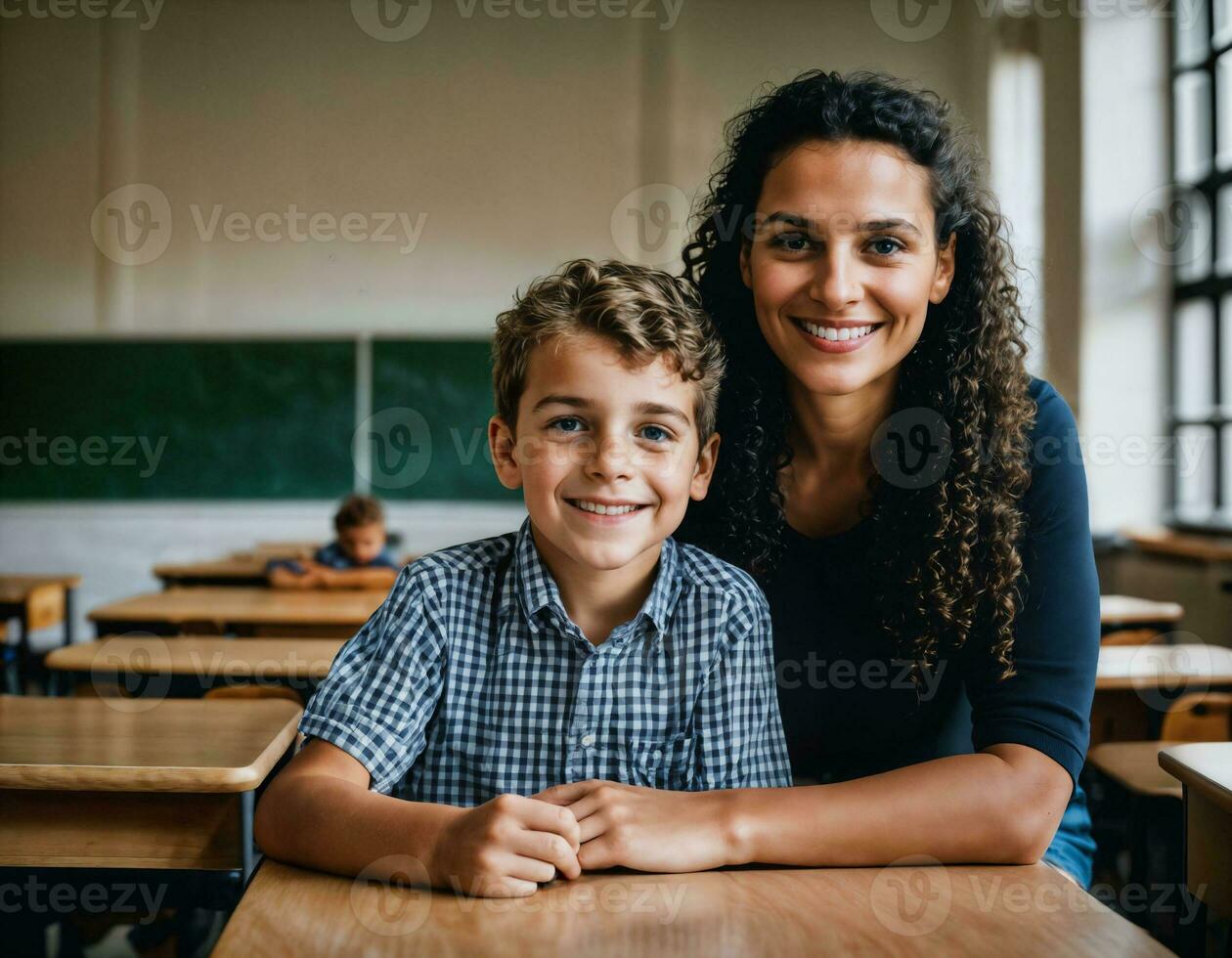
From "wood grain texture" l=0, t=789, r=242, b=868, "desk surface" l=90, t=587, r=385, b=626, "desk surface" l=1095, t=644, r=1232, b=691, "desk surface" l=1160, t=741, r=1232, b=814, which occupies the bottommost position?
"wood grain texture" l=0, t=789, r=242, b=868

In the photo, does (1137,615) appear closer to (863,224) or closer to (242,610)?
(863,224)

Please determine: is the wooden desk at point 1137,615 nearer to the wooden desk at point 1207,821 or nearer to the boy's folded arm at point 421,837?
the wooden desk at point 1207,821

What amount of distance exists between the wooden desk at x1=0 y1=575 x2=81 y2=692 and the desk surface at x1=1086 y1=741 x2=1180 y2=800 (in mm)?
3828

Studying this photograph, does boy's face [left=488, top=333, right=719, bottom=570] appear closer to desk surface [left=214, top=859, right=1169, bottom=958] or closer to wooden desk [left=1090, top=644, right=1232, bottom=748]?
desk surface [left=214, top=859, right=1169, bottom=958]

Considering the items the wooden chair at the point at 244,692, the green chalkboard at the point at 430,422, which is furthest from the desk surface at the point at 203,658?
the green chalkboard at the point at 430,422

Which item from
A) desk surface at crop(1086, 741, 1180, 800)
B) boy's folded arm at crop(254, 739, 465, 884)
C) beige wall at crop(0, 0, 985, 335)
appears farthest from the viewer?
beige wall at crop(0, 0, 985, 335)

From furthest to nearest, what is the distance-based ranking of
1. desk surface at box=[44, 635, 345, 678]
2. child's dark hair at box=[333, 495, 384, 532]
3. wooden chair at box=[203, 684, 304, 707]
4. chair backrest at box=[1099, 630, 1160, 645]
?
child's dark hair at box=[333, 495, 384, 532]
chair backrest at box=[1099, 630, 1160, 645]
desk surface at box=[44, 635, 345, 678]
wooden chair at box=[203, 684, 304, 707]

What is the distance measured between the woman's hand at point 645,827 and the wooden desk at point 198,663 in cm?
153

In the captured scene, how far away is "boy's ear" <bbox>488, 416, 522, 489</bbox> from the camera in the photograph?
1.27 m

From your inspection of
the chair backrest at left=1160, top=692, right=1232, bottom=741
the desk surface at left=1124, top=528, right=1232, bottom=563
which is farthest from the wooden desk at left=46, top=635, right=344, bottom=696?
the desk surface at left=1124, top=528, right=1232, bottom=563

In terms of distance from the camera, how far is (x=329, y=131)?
5.79 m

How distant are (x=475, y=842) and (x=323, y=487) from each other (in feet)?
16.7

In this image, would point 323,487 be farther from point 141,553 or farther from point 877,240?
point 877,240

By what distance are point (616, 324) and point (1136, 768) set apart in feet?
5.23
